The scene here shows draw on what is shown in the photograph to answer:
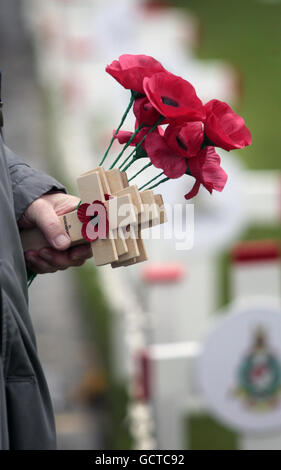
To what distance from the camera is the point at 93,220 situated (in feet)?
2.93

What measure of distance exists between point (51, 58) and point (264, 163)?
7.03 feet

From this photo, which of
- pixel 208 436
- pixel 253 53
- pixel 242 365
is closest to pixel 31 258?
pixel 242 365

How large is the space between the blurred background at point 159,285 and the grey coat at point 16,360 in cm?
92

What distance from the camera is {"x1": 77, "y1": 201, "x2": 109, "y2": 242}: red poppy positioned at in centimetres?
88

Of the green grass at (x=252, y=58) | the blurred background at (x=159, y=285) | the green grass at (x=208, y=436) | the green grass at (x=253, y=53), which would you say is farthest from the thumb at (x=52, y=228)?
the green grass at (x=253, y=53)

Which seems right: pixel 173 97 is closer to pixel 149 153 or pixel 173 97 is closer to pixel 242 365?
pixel 149 153

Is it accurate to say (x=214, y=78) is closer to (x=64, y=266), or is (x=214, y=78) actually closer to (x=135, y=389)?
(x=135, y=389)

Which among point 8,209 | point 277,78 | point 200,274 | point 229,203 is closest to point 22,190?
point 8,209

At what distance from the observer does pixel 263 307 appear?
176cm

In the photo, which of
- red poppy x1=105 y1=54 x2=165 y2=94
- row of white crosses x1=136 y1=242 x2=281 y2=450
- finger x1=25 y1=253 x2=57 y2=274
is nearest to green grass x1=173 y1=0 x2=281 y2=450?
row of white crosses x1=136 y1=242 x2=281 y2=450

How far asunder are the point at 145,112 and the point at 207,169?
0.09m

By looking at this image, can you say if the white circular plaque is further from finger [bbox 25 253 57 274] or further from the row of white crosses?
finger [bbox 25 253 57 274]

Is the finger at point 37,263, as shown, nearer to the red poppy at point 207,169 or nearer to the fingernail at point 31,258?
the fingernail at point 31,258

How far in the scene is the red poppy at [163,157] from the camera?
867 mm
